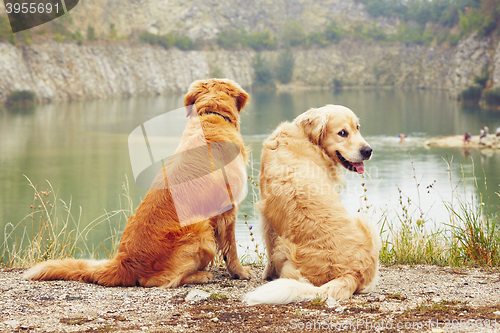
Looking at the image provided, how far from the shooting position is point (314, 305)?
374 centimetres

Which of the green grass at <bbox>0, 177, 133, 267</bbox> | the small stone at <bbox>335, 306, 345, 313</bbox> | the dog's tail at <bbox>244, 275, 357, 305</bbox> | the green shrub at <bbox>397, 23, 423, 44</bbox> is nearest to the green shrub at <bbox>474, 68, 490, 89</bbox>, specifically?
the green shrub at <bbox>397, 23, 423, 44</bbox>

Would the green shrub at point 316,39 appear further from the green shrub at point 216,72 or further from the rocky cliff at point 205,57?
the green shrub at point 216,72

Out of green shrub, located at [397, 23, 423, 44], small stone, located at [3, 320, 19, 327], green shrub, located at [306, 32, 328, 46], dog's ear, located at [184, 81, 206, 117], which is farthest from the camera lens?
green shrub, located at [306, 32, 328, 46]

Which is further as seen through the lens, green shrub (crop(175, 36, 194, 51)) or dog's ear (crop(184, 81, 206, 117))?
green shrub (crop(175, 36, 194, 51))

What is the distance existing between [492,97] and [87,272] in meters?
73.1

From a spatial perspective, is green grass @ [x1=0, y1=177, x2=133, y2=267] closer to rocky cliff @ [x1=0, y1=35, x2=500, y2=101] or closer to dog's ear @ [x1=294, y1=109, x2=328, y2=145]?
dog's ear @ [x1=294, y1=109, x2=328, y2=145]

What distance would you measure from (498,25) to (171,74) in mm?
66933

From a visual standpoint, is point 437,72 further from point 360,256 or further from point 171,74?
point 360,256

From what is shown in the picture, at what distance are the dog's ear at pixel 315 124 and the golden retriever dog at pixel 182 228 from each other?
26.3 inches

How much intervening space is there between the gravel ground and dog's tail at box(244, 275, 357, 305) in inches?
2.5

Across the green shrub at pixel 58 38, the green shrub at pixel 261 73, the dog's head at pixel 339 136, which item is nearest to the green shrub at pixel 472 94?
the green shrub at pixel 261 73

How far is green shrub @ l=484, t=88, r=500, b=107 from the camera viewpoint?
66375 mm

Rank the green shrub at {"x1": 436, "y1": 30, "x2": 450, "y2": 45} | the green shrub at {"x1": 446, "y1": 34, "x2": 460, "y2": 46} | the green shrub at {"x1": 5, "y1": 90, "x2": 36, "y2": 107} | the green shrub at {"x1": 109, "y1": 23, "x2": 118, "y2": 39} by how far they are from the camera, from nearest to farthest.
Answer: the green shrub at {"x1": 5, "y1": 90, "x2": 36, "y2": 107} < the green shrub at {"x1": 109, "y1": 23, "x2": 118, "y2": 39} < the green shrub at {"x1": 446, "y1": 34, "x2": 460, "y2": 46} < the green shrub at {"x1": 436, "y1": 30, "x2": 450, "y2": 45}

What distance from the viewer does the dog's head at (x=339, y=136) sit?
4.64 metres
